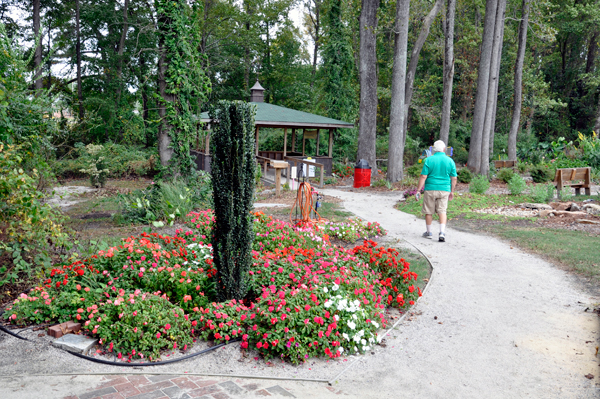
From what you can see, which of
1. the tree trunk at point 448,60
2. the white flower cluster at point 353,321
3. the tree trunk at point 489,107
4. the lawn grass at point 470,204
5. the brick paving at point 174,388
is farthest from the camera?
the tree trunk at point 489,107

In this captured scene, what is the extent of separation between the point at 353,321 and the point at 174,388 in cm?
162

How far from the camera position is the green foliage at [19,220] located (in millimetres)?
4070

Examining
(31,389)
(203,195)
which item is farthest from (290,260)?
(203,195)

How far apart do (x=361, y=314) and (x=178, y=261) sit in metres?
2.16

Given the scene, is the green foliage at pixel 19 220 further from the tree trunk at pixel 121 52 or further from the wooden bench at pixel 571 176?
the tree trunk at pixel 121 52

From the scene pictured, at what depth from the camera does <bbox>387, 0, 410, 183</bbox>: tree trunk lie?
16375 mm

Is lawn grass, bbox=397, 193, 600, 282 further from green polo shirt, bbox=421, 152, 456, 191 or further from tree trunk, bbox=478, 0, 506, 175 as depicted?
tree trunk, bbox=478, 0, 506, 175

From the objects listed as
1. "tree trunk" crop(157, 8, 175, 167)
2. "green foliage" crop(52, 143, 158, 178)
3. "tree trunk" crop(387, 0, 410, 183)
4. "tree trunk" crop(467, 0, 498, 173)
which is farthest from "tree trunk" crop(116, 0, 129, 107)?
"tree trunk" crop(467, 0, 498, 173)

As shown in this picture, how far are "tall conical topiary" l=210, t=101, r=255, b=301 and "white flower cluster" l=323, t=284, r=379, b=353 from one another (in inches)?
36.6

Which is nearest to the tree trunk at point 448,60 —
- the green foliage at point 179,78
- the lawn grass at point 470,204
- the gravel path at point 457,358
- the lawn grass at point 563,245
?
the lawn grass at point 470,204

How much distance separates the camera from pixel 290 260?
16.0ft

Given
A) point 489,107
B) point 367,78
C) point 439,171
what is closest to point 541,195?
point 439,171

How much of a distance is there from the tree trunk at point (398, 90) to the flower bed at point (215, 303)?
11871 millimetres

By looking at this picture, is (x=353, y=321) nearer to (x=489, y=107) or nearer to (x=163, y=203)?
(x=163, y=203)
